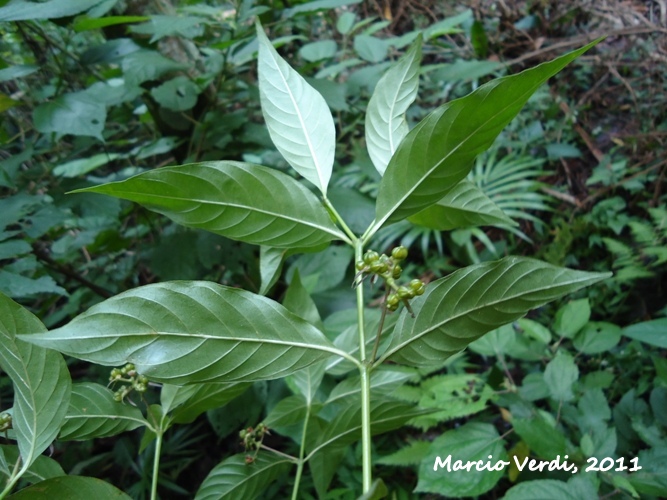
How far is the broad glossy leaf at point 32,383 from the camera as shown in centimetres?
40

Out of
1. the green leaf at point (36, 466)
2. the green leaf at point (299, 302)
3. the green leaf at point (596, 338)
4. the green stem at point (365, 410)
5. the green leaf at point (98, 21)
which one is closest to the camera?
the green stem at point (365, 410)

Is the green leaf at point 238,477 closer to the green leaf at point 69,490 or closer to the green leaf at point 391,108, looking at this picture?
the green leaf at point 69,490

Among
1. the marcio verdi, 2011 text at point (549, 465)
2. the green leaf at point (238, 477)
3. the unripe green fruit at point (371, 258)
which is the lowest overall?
the marcio verdi, 2011 text at point (549, 465)

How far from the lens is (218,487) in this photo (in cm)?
55

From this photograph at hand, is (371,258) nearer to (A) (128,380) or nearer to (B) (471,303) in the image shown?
(B) (471,303)

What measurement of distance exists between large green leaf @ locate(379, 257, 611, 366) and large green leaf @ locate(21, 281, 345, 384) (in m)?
0.08

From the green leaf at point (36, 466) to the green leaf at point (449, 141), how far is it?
1.38 ft

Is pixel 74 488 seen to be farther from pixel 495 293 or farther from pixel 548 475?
pixel 548 475

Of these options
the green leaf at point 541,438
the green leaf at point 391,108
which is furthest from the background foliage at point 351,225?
the green leaf at point 391,108

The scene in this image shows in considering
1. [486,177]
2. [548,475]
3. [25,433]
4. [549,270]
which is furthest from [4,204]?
[486,177]

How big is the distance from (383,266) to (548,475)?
0.74 meters

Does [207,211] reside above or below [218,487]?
above

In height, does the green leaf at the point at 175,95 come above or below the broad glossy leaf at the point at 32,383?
above

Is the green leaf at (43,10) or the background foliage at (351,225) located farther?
the background foliage at (351,225)
